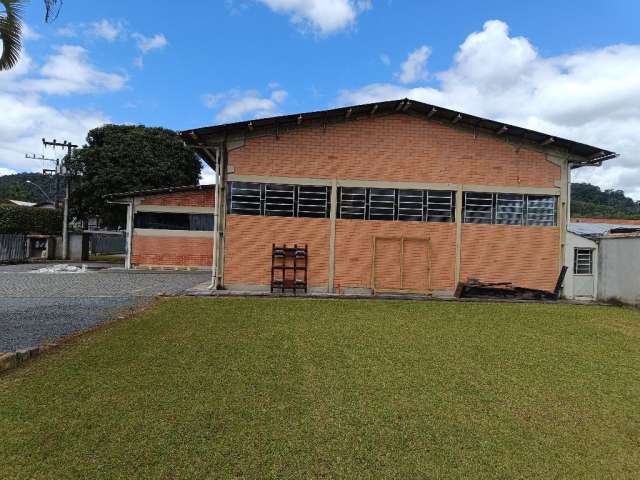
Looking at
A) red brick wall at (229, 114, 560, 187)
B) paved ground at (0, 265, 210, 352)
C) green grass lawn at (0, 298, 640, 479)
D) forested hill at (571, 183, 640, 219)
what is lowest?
paved ground at (0, 265, 210, 352)

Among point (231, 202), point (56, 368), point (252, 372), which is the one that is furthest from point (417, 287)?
point (56, 368)

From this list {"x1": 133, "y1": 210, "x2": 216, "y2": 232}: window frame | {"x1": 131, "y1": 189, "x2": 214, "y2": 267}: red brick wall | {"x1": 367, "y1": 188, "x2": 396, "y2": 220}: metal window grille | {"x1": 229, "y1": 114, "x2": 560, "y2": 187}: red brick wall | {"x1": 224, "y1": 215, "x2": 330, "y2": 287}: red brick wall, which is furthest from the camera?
{"x1": 131, "y1": 189, "x2": 214, "y2": 267}: red brick wall

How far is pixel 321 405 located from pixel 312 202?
9.16m

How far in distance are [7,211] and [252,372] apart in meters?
29.5

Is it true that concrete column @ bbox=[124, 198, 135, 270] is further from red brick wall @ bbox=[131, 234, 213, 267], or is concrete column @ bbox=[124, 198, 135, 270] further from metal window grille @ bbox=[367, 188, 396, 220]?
metal window grille @ bbox=[367, 188, 396, 220]

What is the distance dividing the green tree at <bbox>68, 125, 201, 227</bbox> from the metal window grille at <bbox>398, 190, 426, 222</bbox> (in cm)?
1966

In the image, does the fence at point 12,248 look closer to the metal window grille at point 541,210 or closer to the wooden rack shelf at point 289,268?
the wooden rack shelf at point 289,268

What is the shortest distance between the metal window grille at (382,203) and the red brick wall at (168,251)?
10.2m

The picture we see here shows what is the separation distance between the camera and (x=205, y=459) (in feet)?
10.1

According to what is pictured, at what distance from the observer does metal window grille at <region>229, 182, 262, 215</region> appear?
12703 millimetres

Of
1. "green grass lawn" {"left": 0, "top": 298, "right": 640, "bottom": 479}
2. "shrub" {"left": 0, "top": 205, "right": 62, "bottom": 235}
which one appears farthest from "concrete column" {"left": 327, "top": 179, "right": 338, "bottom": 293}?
"shrub" {"left": 0, "top": 205, "right": 62, "bottom": 235}

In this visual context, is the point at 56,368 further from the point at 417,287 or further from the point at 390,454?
the point at 417,287

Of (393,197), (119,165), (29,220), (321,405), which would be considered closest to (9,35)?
(321,405)

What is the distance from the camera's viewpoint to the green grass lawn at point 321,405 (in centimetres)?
309
